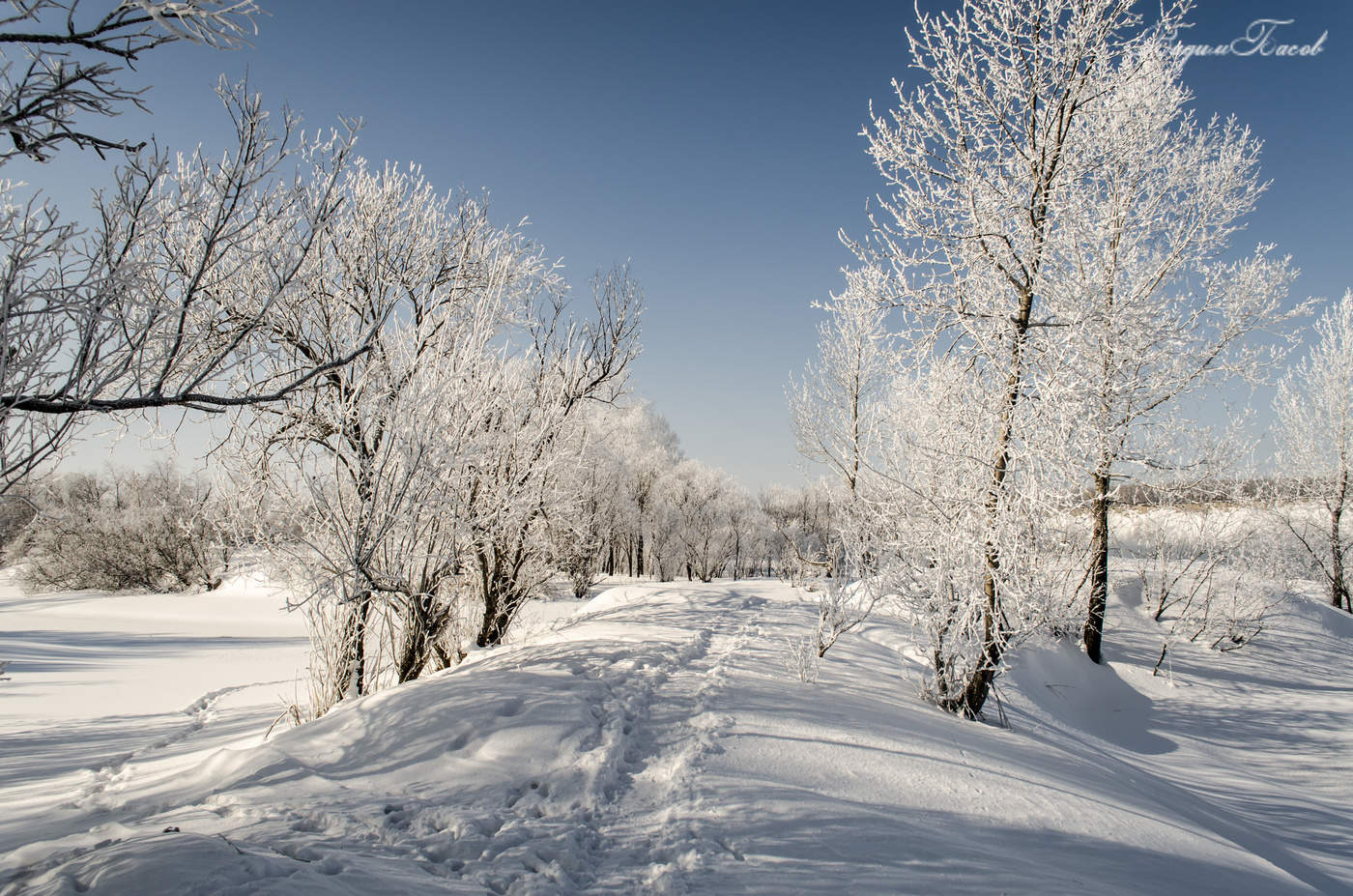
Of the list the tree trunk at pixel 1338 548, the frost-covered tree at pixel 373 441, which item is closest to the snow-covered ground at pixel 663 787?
the frost-covered tree at pixel 373 441

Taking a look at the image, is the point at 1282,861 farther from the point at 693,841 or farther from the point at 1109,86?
the point at 1109,86

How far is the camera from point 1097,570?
8.45 meters

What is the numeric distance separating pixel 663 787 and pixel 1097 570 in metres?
8.15

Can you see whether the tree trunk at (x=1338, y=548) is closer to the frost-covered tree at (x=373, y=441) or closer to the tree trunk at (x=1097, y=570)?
the tree trunk at (x=1097, y=570)

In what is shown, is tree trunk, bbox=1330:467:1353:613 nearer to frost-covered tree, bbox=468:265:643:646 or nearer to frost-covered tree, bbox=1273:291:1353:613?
frost-covered tree, bbox=1273:291:1353:613

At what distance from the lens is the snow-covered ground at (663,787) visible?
94.2 inches

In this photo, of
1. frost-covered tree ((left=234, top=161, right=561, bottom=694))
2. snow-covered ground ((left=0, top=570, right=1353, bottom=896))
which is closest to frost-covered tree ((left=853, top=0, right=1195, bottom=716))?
snow-covered ground ((left=0, top=570, right=1353, bottom=896))

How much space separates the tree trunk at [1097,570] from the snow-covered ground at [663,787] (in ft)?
5.08

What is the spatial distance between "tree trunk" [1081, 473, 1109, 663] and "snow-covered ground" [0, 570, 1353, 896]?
1548mm

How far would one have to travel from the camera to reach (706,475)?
3166 cm

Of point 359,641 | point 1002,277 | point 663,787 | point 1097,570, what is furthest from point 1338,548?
point 359,641

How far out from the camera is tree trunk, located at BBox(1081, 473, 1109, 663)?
8344 millimetres

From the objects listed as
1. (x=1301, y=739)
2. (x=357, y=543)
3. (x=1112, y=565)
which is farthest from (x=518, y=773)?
(x=1112, y=565)

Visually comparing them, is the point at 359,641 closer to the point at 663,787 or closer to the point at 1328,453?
the point at 663,787
